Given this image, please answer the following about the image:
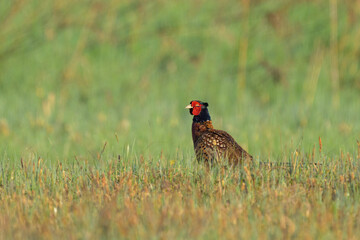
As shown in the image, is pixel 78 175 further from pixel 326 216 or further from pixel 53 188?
pixel 326 216

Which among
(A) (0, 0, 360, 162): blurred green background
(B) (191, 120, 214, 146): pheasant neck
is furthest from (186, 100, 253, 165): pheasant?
(A) (0, 0, 360, 162): blurred green background

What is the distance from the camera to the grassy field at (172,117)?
3766mm

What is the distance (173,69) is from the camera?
10664mm

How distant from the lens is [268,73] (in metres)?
10.7

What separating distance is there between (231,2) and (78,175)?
Result: 788 centimetres

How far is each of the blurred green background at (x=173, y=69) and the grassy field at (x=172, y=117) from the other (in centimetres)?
3

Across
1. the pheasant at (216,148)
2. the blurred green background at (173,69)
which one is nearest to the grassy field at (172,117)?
the blurred green background at (173,69)

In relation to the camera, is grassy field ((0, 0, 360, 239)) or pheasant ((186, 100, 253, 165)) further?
pheasant ((186, 100, 253, 165))

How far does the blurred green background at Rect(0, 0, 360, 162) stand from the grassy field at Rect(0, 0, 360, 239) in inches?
1.2

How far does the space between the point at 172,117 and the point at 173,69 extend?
7.64 feet

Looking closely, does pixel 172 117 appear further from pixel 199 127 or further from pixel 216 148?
pixel 216 148

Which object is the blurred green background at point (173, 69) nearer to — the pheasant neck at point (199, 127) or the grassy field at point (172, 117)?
the grassy field at point (172, 117)

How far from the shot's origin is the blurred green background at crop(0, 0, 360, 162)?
822 cm

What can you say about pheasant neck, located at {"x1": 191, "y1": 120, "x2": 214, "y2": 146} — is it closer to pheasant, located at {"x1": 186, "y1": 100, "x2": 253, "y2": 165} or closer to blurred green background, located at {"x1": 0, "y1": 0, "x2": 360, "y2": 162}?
pheasant, located at {"x1": 186, "y1": 100, "x2": 253, "y2": 165}
